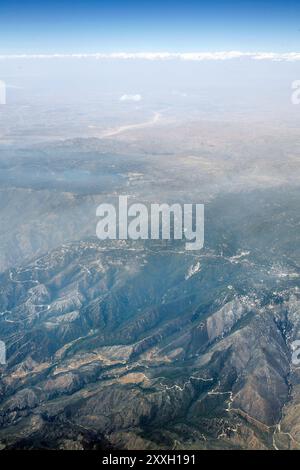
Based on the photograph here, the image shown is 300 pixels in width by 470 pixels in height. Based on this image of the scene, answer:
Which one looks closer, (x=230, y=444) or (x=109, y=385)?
(x=230, y=444)

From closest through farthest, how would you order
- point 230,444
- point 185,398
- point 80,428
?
point 230,444 < point 80,428 < point 185,398

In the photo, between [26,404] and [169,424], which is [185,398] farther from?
[26,404]

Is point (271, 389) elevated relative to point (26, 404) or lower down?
elevated

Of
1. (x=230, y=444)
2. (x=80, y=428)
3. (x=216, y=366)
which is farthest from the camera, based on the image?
(x=216, y=366)
